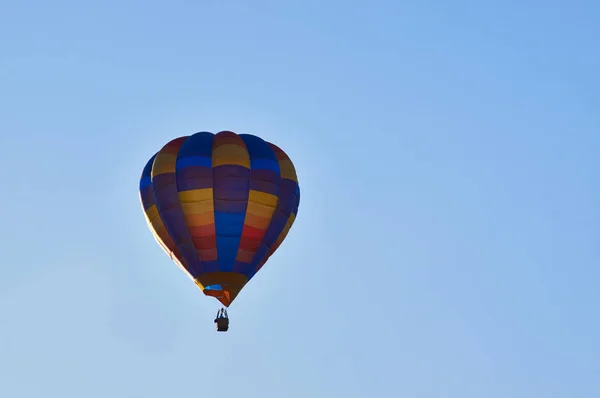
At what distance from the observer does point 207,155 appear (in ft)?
246

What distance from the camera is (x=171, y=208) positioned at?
74.5m

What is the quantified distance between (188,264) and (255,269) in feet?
7.46

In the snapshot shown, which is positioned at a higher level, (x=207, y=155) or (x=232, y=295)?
(x=207, y=155)

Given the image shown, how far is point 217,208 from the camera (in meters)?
74.3

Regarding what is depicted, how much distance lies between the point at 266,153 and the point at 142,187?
429cm

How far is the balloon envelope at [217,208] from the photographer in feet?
243

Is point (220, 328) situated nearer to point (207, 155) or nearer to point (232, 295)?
point (232, 295)

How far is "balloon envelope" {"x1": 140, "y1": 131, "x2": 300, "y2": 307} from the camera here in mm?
74125

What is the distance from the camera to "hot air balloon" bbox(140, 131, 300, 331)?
243 ft

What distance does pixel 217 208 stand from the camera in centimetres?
7431

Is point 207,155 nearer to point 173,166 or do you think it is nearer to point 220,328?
point 173,166

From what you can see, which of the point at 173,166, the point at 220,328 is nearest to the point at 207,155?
the point at 173,166

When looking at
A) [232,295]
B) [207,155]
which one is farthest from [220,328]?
[207,155]

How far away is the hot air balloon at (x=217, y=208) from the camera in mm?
74125
